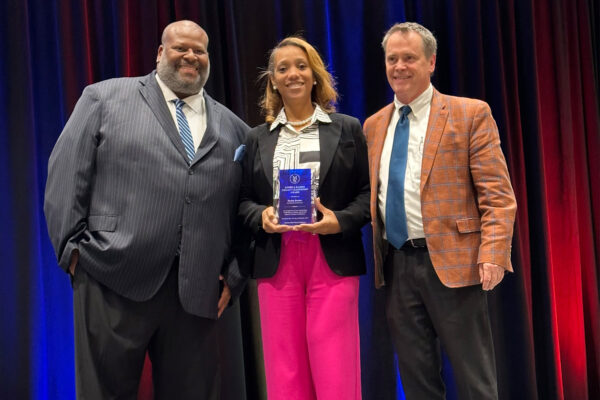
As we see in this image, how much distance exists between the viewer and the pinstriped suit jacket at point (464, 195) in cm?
209

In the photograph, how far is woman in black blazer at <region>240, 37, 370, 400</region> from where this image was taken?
7.02 ft

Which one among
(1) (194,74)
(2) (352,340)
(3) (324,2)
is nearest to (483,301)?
(2) (352,340)

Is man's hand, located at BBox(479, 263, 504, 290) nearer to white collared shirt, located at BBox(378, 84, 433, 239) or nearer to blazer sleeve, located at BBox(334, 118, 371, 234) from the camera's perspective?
white collared shirt, located at BBox(378, 84, 433, 239)

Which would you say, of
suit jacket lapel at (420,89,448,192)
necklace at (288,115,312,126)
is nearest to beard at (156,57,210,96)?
necklace at (288,115,312,126)

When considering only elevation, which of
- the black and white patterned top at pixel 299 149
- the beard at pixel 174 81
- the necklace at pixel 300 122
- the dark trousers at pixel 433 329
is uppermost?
the beard at pixel 174 81

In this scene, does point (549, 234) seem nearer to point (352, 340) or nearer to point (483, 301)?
point (483, 301)

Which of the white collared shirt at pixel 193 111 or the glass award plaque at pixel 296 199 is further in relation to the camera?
the white collared shirt at pixel 193 111

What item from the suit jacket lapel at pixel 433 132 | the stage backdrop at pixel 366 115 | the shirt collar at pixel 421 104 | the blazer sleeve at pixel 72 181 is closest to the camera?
the blazer sleeve at pixel 72 181

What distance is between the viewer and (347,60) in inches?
138

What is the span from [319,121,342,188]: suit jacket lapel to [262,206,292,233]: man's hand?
24 centimetres

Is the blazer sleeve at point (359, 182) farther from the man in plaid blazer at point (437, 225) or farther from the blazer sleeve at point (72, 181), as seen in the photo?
the blazer sleeve at point (72, 181)

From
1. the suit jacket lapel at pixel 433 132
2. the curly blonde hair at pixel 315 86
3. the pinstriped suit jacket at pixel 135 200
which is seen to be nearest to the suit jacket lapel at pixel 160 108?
the pinstriped suit jacket at pixel 135 200

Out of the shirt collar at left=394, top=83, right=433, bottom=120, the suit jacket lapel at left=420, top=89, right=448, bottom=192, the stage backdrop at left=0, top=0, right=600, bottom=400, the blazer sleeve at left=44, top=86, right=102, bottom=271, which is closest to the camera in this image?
the blazer sleeve at left=44, top=86, right=102, bottom=271

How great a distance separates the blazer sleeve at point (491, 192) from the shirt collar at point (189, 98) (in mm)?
1136
